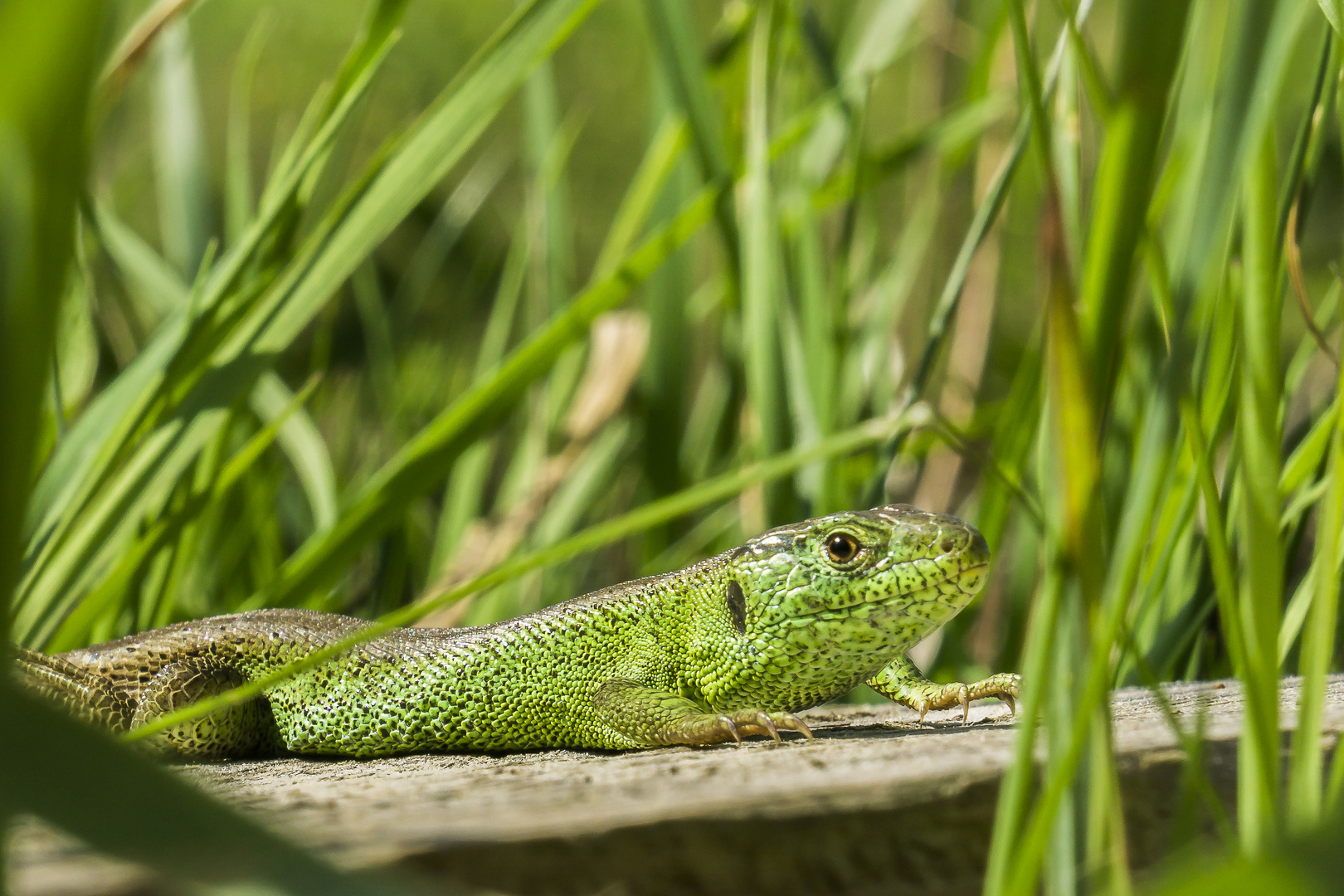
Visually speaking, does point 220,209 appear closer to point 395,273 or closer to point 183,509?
point 395,273

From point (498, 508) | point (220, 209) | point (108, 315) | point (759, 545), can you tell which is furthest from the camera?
point (220, 209)

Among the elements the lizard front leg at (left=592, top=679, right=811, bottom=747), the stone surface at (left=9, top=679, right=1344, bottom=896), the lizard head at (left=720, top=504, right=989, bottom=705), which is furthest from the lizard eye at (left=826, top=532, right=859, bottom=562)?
the stone surface at (left=9, top=679, right=1344, bottom=896)

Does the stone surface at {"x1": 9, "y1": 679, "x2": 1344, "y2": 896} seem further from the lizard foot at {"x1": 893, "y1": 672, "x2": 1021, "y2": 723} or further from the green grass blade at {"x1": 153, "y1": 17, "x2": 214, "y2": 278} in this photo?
the green grass blade at {"x1": 153, "y1": 17, "x2": 214, "y2": 278}

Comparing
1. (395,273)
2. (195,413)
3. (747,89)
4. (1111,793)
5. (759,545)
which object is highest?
(395,273)

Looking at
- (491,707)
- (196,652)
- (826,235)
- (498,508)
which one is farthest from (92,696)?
(826,235)

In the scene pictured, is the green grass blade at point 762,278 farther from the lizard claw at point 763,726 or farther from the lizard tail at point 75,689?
the lizard tail at point 75,689
